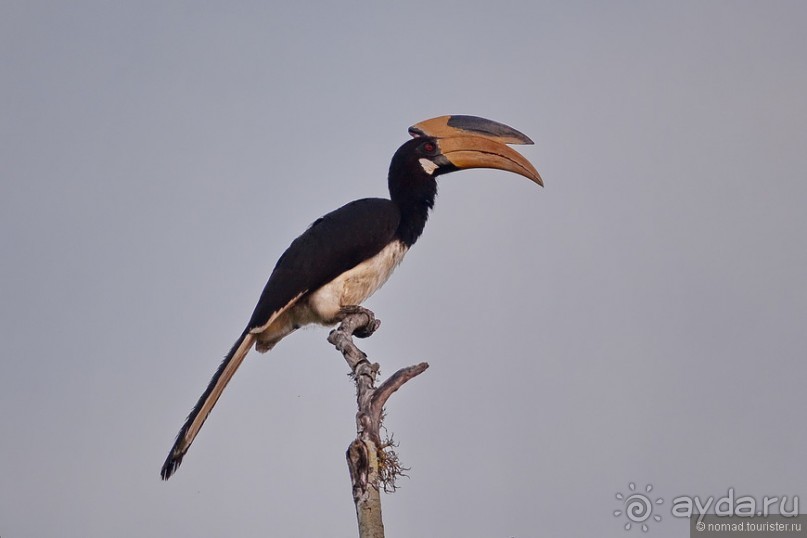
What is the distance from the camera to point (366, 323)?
7.60 metres

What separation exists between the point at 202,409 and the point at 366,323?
1.56m

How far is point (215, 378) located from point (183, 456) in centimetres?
56

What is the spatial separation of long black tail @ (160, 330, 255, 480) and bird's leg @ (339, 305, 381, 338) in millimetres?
980

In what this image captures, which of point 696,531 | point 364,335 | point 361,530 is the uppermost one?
point 364,335

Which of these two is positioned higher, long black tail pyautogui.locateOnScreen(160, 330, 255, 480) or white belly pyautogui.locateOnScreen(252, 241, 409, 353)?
white belly pyautogui.locateOnScreen(252, 241, 409, 353)

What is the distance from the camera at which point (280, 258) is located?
804 centimetres

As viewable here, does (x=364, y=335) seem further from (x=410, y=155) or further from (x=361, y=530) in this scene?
(x=361, y=530)

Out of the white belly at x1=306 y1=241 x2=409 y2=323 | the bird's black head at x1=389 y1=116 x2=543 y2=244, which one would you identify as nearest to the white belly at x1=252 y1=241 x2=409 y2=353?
the white belly at x1=306 y1=241 x2=409 y2=323

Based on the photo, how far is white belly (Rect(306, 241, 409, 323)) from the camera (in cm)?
774


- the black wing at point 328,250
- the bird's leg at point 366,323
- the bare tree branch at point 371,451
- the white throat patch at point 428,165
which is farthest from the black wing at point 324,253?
the bare tree branch at point 371,451

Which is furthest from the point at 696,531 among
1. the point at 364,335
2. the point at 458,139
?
the point at 458,139

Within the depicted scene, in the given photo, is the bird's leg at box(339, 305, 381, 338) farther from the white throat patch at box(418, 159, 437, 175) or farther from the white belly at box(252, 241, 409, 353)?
the white throat patch at box(418, 159, 437, 175)

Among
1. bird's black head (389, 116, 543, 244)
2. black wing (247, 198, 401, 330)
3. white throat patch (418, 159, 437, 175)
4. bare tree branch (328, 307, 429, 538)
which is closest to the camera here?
bare tree branch (328, 307, 429, 538)

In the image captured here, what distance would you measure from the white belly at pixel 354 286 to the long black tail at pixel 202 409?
0.91 m
